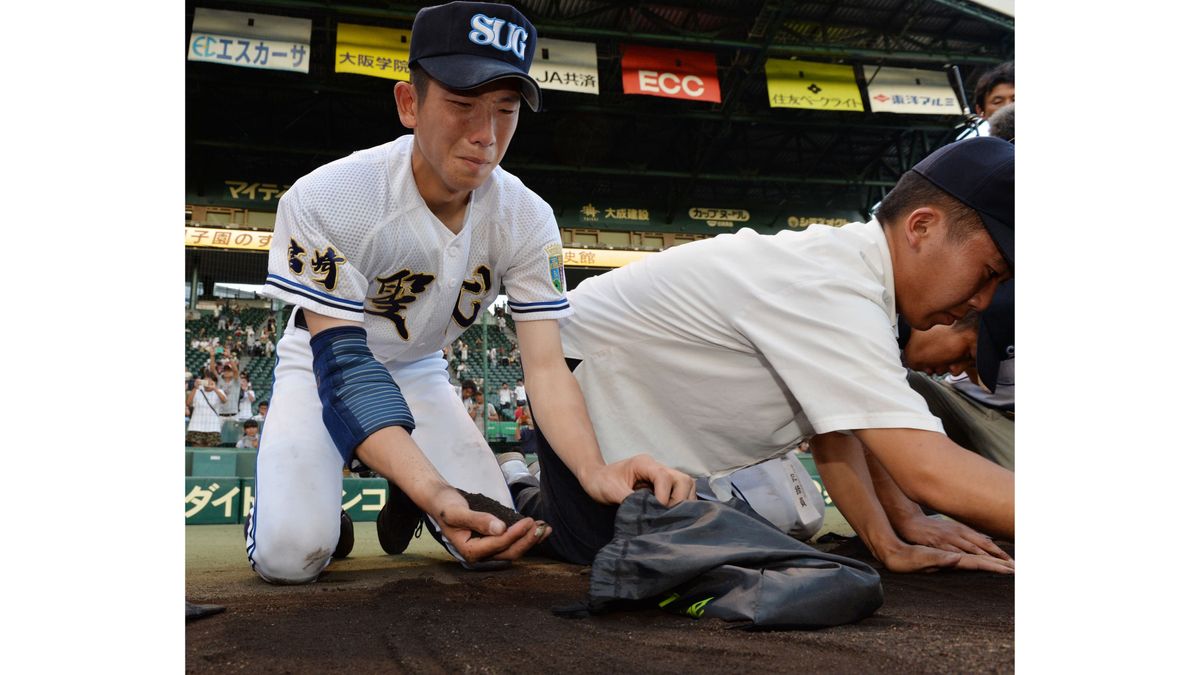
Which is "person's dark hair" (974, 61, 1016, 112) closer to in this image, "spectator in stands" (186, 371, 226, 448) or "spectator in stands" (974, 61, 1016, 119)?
"spectator in stands" (974, 61, 1016, 119)

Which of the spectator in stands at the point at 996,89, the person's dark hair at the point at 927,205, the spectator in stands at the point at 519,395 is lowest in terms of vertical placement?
the spectator in stands at the point at 519,395

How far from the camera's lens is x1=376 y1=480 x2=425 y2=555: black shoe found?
2.39 m

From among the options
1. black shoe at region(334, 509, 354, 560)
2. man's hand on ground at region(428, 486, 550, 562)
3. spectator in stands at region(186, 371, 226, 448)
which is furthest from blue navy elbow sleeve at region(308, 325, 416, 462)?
spectator in stands at region(186, 371, 226, 448)

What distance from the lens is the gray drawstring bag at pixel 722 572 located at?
1080 mm

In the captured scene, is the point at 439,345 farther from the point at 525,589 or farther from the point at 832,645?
the point at 832,645

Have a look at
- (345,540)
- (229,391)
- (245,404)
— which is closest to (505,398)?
(245,404)

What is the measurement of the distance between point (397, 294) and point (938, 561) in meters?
1.35

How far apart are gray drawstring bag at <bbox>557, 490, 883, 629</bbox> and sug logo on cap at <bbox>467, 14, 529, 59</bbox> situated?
972mm

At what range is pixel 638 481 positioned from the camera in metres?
1.42

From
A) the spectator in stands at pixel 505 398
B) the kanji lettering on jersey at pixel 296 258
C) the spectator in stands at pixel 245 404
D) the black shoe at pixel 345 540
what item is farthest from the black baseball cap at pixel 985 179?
the spectator in stands at pixel 505 398

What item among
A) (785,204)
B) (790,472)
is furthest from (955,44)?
(790,472)

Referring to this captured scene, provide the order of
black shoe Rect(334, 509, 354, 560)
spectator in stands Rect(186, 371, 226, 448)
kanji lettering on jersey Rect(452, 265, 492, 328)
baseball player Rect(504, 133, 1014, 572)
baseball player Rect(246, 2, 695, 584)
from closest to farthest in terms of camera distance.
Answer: baseball player Rect(504, 133, 1014, 572) → baseball player Rect(246, 2, 695, 584) → kanji lettering on jersey Rect(452, 265, 492, 328) → black shoe Rect(334, 509, 354, 560) → spectator in stands Rect(186, 371, 226, 448)

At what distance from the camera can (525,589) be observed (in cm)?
160

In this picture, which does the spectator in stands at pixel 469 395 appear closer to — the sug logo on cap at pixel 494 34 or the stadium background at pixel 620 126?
the stadium background at pixel 620 126
